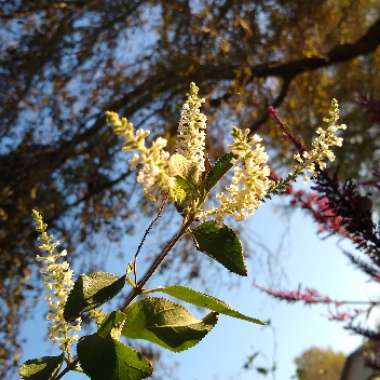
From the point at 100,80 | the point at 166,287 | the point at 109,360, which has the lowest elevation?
the point at 109,360

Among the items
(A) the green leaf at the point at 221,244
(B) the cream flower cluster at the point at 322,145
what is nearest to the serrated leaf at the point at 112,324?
(A) the green leaf at the point at 221,244

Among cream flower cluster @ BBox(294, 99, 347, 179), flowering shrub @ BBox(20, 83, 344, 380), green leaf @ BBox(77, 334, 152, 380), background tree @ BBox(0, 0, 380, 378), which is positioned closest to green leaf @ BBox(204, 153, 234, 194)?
flowering shrub @ BBox(20, 83, 344, 380)

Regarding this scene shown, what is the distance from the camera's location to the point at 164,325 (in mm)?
695

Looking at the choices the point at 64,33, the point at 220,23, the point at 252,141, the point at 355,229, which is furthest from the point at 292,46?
the point at 252,141

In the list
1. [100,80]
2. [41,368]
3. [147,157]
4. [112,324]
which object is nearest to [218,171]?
[147,157]

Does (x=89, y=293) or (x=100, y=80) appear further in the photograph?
(x=100, y=80)

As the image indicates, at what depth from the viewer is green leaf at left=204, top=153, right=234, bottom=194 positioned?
0.74m

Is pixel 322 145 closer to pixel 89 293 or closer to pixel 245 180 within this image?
→ pixel 245 180

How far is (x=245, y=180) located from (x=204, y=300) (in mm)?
183

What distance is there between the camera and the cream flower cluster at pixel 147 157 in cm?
60

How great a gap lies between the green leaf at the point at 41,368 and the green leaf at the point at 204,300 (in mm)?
179

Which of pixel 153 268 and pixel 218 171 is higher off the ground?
pixel 218 171

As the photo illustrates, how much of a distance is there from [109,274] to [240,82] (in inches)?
160

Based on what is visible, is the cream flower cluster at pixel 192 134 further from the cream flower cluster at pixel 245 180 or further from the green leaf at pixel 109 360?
the green leaf at pixel 109 360
